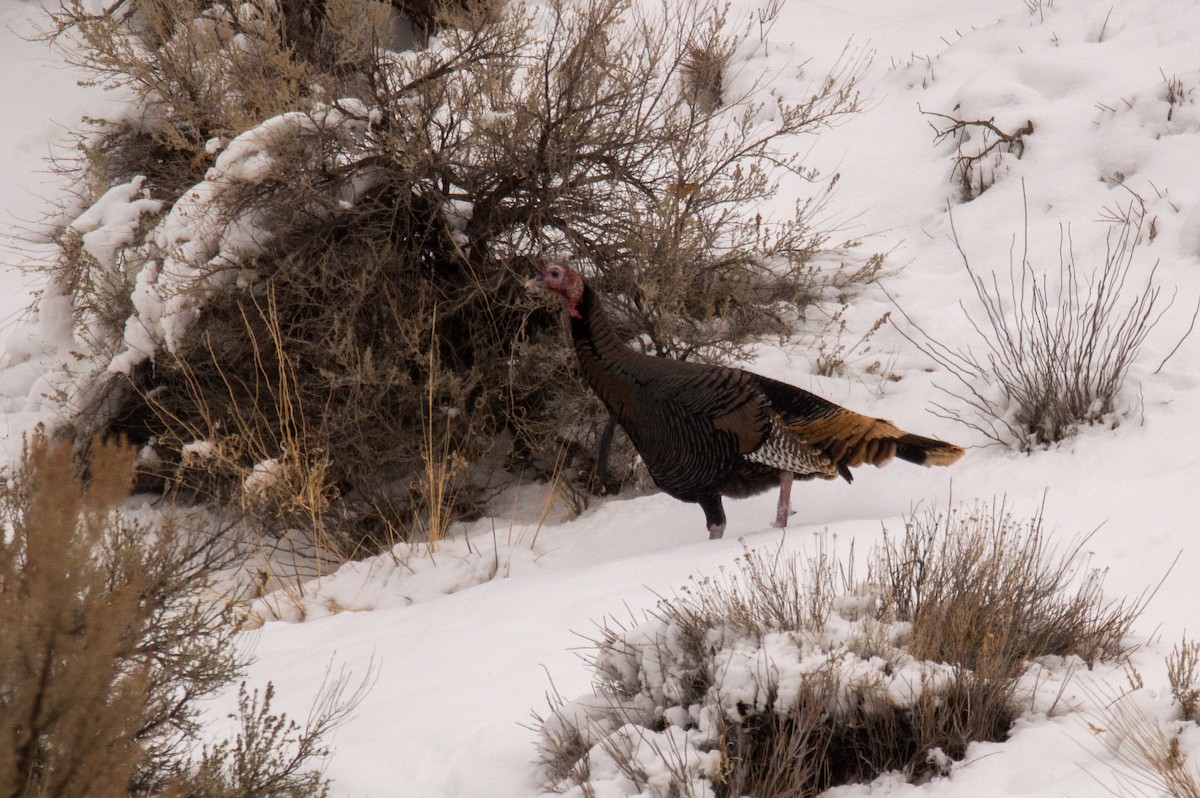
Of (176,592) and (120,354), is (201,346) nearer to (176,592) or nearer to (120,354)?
(120,354)

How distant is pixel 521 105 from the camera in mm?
6062

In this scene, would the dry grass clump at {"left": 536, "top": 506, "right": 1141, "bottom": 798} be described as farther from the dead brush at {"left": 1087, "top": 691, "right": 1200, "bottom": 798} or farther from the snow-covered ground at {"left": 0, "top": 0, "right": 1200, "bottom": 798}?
the dead brush at {"left": 1087, "top": 691, "right": 1200, "bottom": 798}

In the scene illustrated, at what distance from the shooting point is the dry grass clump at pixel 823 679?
270cm

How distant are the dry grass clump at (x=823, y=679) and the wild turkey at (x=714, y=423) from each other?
1.62 meters

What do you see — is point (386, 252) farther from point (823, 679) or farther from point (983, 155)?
point (983, 155)

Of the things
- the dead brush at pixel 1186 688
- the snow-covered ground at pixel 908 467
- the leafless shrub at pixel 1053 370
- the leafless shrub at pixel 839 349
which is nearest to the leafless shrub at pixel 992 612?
the snow-covered ground at pixel 908 467

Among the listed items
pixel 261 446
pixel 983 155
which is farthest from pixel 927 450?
pixel 983 155

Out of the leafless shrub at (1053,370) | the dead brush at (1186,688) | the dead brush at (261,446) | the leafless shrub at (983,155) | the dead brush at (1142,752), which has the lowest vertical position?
the dead brush at (1142,752)

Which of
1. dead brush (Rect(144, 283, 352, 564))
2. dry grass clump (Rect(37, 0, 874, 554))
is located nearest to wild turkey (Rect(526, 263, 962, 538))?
dry grass clump (Rect(37, 0, 874, 554))

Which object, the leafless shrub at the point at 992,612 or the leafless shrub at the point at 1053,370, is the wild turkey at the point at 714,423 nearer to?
the leafless shrub at the point at 1053,370

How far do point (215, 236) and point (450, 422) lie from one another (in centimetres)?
171

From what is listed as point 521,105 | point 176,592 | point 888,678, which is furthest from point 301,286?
point 888,678

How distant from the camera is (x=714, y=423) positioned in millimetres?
4891

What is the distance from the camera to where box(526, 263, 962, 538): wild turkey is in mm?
4887
